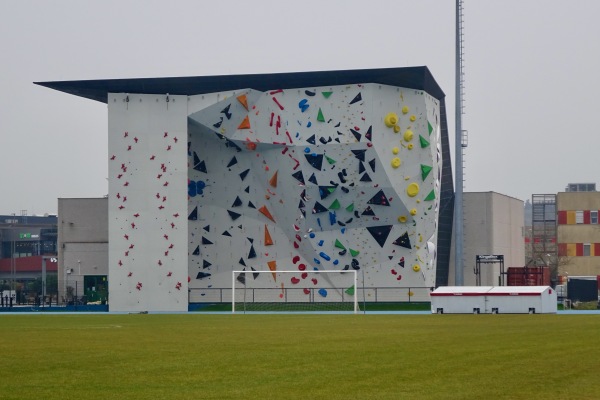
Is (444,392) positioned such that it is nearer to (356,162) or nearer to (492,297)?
(492,297)

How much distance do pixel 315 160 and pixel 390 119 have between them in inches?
193

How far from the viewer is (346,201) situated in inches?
2822

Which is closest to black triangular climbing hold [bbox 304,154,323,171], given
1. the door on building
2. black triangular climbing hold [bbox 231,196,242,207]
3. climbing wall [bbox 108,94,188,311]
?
black triangular climbing hold [bbox 231,196,242,207]

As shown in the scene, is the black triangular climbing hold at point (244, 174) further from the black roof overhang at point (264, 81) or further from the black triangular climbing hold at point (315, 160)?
the black roof overhang at point (264, 81)

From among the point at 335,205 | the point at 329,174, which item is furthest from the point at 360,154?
the point at 335,205

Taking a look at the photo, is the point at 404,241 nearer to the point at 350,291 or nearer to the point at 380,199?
the point at 380,199

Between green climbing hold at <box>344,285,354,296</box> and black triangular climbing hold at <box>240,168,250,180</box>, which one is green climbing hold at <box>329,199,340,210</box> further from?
black triangular climbing hold at <box>240,168,250,180</box>

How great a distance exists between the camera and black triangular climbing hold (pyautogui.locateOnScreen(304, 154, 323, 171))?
7162 centimetres

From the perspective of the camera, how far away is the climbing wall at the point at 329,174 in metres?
71.2

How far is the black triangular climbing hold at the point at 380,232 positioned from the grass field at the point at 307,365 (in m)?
36.3

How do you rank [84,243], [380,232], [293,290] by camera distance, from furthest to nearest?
[84,243] < [293,290] < [380,232]

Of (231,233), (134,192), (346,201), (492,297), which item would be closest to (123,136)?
(134,192)

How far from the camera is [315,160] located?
2822 inches

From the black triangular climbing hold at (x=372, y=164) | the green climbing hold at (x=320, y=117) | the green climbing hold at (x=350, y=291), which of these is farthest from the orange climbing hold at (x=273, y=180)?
the green climbing hold at (x=350, y=291)
